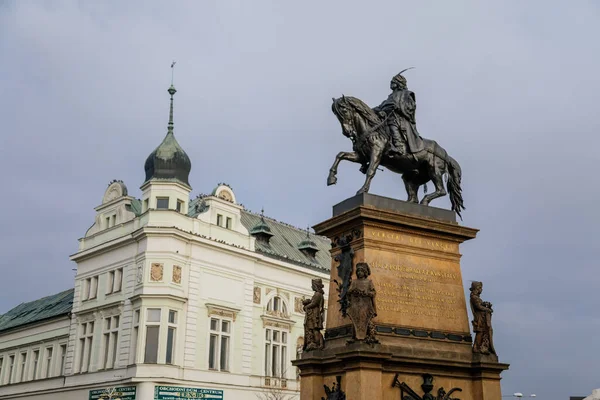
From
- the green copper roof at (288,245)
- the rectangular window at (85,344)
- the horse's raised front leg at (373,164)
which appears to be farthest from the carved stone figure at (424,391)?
the rectangular window at (85,344)

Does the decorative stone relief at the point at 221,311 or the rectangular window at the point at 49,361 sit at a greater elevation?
the decorative stone relief at the point at 221,311

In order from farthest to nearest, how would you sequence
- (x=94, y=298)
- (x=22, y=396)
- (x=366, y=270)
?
(x=22, y=396)
(x=94, y=298)
(x=366, y=270)

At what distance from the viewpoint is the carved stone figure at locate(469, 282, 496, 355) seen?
1374 cm

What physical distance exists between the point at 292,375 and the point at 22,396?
18.1 m

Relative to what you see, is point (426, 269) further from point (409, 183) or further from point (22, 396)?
point (22, 396)

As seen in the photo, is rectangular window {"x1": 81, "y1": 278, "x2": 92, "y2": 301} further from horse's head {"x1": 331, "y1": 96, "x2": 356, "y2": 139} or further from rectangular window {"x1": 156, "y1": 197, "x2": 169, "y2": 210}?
horse's head {"x1": 331, "y1": 96, "x2": 356, "y2": 139}

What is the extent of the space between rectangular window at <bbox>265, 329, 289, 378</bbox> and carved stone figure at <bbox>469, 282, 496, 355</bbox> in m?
29.0

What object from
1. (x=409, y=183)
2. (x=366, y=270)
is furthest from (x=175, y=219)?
(x=366, y=270)

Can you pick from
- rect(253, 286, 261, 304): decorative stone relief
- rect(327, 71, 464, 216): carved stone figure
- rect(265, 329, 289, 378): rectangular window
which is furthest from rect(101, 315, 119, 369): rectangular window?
rect(327, 71, 464, 216): carved stone figure

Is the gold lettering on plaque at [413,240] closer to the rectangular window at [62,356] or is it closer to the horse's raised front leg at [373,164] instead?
the horse's raised front leg at [373,164]

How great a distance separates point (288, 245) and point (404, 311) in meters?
34.6

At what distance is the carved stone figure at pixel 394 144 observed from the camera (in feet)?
49.0

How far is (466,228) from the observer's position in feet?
48.2

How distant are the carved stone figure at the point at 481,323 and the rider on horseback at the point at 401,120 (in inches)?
129
